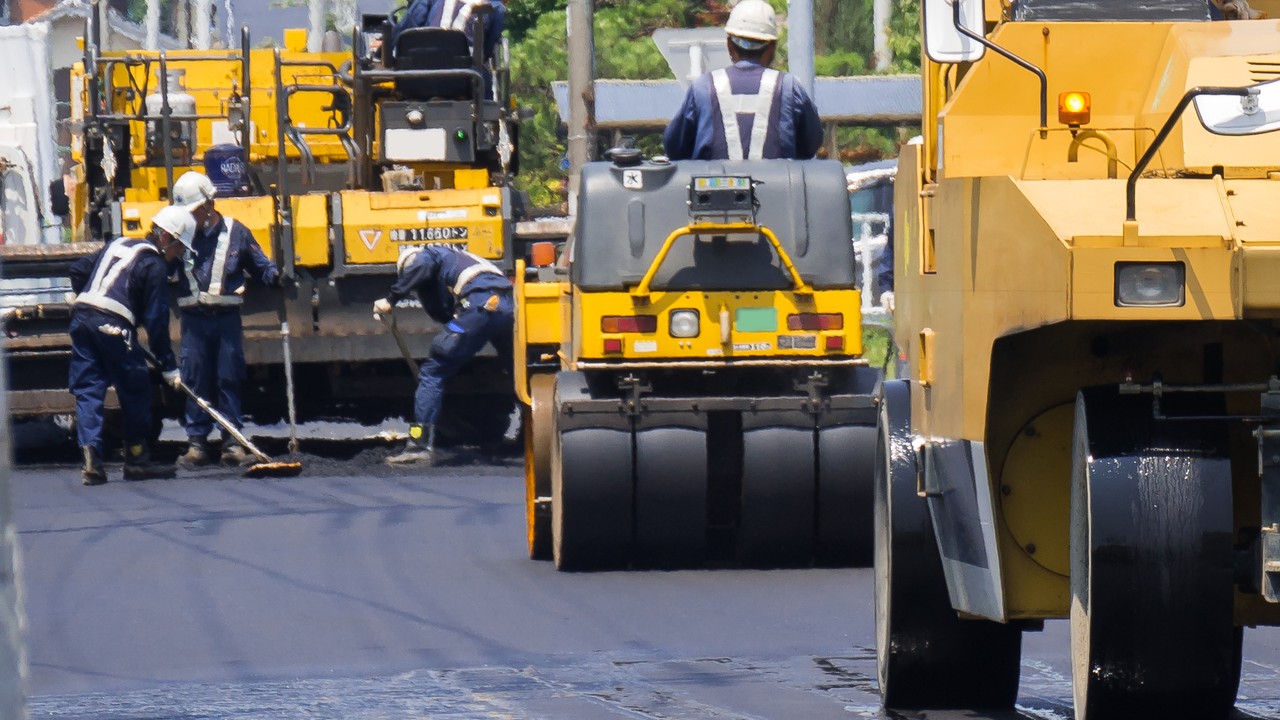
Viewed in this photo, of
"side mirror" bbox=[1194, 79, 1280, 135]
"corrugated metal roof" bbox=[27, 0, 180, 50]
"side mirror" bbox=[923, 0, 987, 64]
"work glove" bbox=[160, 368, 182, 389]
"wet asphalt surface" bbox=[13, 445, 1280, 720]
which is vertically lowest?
"wet asphalt surface" bbox=[13, 445, 1280, 720]

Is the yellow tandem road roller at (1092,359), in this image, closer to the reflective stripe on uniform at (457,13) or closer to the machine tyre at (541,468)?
the machine tyre at (541,468)

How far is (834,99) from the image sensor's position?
26.5 m

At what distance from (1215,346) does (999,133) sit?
918 mm

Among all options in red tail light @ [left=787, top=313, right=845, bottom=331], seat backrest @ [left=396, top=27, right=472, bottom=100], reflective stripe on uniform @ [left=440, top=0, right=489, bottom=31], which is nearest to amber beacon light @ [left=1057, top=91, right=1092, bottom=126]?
red tail light @ [left=787, top=313, right=845, bottom=331]

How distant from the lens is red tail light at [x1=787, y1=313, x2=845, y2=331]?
10312mm

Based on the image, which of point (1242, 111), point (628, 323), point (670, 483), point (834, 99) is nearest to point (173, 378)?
point (628, 323)

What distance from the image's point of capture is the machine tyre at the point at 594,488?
32.8 feet

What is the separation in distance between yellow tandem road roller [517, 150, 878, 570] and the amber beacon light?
4.66m

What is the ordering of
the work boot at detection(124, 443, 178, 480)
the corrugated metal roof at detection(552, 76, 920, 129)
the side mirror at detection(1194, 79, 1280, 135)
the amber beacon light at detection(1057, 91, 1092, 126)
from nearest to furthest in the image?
the side mirror at detection(1194, 79, 1280, 135)
the amber beacon light at detection(1057, 91, 1092, 126)
the work boot at detection(124, 443, 178, 480)
the corrugated metal roof at detection(552, 76, 920, 129)

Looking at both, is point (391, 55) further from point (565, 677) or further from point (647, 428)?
point (565, 677)

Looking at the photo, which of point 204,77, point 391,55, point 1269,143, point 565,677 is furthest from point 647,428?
point 204,77

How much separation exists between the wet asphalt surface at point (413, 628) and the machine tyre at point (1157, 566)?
5.55 ft

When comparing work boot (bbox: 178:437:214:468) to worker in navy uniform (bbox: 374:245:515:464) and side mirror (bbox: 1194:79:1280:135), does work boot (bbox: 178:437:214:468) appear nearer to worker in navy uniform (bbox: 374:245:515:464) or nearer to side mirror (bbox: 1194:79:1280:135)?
worker in navy uniform (bbox: 374:245:515:464)

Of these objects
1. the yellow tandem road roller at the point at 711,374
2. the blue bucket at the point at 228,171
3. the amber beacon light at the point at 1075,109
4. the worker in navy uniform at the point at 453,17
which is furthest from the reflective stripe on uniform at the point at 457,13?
the amber beacon light at the point at 1075,109
